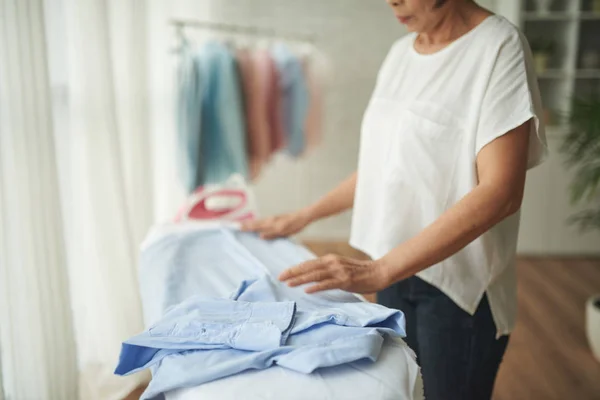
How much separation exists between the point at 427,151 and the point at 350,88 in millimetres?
2747

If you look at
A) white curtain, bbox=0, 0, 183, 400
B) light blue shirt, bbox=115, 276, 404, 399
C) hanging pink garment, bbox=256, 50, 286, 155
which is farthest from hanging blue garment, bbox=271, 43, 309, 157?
light blue shirt, bbox=115, 276, 404, 399

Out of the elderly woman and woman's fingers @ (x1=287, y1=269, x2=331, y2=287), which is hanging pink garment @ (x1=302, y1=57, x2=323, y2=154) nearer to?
the elderly woman

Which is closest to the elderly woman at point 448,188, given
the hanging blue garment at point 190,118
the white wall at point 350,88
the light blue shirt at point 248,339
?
the light blue shirt at point 248,339

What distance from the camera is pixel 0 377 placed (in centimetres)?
133

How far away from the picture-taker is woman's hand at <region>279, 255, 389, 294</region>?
0.91 m

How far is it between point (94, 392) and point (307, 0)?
259cm

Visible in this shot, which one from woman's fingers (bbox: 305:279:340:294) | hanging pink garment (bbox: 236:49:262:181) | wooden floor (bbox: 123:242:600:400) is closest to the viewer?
woman's fingers (bbox: 305:279:340:294)

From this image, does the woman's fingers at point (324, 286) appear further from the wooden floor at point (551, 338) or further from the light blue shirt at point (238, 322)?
the wooden floor at point (551, 338)

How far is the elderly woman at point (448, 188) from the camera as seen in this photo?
95 cm

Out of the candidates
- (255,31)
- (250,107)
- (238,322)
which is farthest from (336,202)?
(255,31)

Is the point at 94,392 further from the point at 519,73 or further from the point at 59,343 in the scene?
the point at 519,73

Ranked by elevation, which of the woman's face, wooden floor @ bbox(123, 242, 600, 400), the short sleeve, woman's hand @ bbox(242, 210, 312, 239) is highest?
the woman's face

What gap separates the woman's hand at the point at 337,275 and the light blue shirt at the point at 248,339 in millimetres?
52

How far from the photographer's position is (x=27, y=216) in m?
1.41
